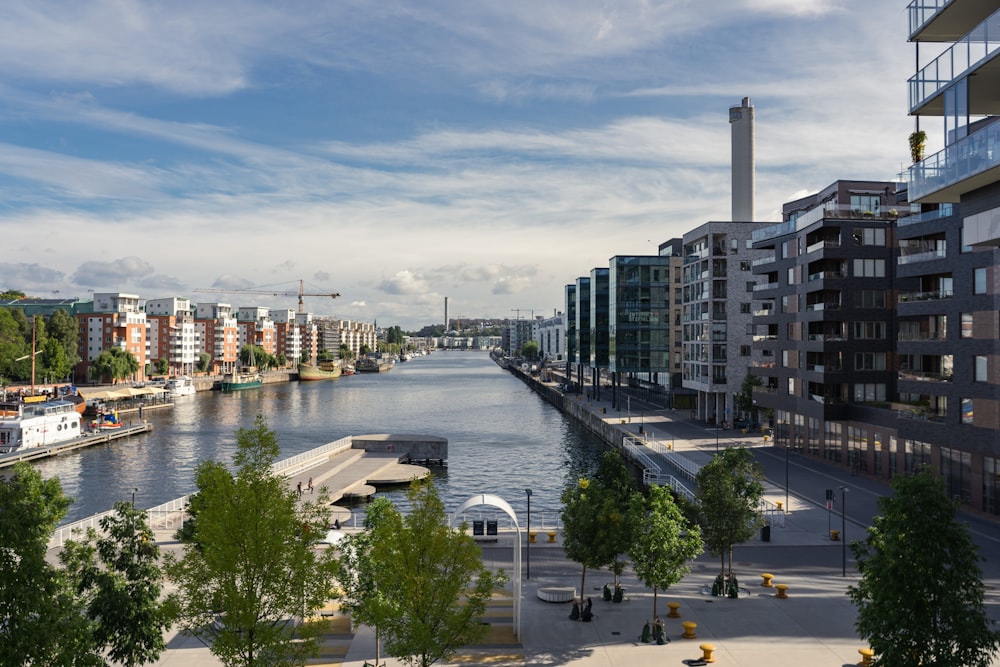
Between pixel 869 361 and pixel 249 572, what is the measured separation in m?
56.5

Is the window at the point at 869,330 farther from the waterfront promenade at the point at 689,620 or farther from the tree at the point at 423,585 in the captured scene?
the tree at the point at 423,585

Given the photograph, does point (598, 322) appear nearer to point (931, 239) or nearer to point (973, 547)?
point (931, 239)

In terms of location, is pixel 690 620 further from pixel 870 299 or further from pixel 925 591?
pixel 870 299

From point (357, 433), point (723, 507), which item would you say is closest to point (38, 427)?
point (357, 433)

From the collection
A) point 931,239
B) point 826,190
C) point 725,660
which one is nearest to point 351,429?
point 826,190

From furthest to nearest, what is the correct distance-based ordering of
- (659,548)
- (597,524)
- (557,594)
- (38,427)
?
(38,427), (557,594), (597,524), (659,548)

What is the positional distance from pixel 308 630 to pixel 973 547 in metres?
15.4

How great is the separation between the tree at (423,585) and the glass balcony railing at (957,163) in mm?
15113

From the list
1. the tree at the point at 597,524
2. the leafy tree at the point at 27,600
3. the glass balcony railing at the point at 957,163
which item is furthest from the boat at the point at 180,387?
the glass balcony railing at the point at 957,163

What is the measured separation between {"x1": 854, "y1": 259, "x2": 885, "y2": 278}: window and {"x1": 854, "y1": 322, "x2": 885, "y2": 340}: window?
3.84 m

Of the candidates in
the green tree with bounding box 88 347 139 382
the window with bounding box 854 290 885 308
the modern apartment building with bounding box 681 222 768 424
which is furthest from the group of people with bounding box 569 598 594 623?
the green tree with bounding box 88 347 139 382

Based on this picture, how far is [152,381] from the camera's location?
16975cm

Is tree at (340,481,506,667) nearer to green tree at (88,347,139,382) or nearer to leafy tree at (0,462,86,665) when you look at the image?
leafy tree at (0,462,86,665)

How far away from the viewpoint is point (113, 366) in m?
150
